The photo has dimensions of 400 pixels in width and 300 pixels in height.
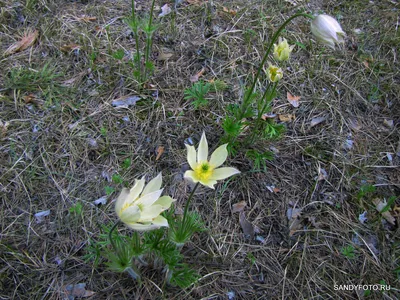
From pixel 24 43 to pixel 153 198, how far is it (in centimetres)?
207

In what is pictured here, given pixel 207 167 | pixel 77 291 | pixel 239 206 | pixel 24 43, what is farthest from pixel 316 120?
pixel 24 43

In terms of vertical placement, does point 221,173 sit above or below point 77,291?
above

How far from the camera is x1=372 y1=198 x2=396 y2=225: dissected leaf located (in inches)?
84.2

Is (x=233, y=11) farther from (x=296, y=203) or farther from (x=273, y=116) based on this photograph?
(x=296, y=203)

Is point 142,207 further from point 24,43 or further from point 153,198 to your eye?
point 24,43

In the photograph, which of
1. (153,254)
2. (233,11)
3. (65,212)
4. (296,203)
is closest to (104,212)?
(65,212)

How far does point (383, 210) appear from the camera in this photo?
2123 millimetres

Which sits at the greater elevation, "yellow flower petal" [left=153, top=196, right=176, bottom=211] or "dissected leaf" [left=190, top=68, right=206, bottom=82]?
"yellow flower petal" [left=153, top=196, right=176, bottom=211]

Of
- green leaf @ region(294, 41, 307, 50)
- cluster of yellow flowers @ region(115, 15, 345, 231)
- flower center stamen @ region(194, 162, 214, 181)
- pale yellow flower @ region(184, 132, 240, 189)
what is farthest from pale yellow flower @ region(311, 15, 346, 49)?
green leaf @ region(294, 41, 307, 50)

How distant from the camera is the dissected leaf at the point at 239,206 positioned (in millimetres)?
2094

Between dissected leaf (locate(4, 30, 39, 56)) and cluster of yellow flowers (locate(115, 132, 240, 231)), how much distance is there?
192 centimetres

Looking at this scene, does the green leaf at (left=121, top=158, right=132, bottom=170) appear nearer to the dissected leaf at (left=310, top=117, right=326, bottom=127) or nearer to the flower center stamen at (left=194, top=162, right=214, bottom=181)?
the flower center stamen at (left=194, top=162, right=214, bottom=181)

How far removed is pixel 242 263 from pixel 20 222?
1.34 m

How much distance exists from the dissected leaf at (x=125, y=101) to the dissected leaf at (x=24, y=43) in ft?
3.04
